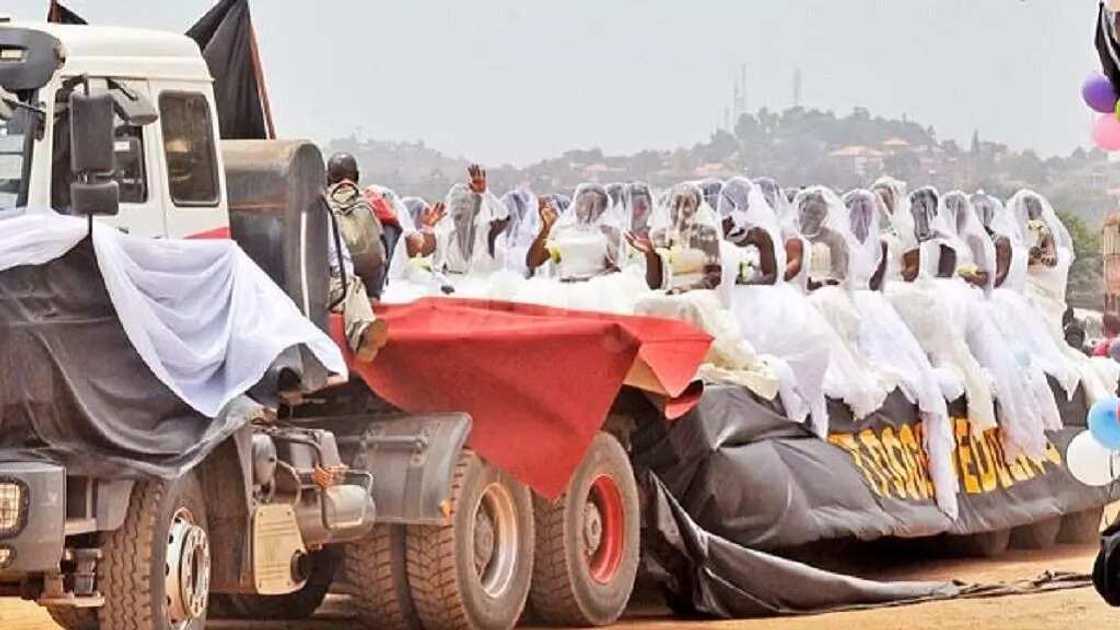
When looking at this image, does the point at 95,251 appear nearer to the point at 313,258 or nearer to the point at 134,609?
the point at 134,609

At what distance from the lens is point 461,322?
1599 cm

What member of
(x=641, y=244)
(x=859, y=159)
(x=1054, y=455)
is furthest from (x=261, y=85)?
(x=859, y=159)

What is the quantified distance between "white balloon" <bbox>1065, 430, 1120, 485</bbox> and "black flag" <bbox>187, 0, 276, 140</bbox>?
5.60 metres

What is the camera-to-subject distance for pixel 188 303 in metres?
12.6

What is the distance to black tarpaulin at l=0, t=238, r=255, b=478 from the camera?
38.7ft

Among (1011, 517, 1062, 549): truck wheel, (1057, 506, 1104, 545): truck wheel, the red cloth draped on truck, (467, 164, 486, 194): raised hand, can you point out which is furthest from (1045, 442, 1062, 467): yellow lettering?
the red cloth draped on truck

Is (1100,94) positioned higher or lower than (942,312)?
higher

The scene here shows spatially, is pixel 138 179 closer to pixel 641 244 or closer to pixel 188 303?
pixel 188 303

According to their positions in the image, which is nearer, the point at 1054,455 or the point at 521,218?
the point at 1054,455

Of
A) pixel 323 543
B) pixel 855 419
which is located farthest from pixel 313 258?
pixel 855 419

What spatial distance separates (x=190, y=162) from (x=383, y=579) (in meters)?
2.76

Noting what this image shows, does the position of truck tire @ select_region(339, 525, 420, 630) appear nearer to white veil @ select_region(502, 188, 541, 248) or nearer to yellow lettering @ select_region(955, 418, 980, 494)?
yellow lettering @ select_region(955, 418, 980, 494)

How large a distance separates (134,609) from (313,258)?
2.78 m

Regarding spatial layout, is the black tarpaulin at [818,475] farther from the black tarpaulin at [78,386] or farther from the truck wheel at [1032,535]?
the black tarpaulin at [78,386]
